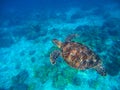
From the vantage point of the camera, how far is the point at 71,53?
8.69m

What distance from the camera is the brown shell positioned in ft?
27.0

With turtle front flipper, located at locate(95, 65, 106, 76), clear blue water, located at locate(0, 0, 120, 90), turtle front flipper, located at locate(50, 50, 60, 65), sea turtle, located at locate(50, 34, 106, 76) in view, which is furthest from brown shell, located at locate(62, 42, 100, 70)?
turtle front flipper, located at locate(50, 50, 60, 65)

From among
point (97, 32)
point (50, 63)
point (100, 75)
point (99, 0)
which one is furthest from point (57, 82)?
point (99, 0)

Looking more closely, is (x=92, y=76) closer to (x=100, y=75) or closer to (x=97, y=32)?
(x=100, y=75)

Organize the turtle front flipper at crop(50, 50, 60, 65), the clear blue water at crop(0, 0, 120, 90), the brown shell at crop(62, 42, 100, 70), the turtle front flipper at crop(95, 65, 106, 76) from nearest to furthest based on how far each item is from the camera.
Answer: the brown shell at crop(62, 42, 100, 70) → the turtle front flipper at crop(95, 65, 106, 76) → the clear blue water at crop(0, 0, 120, 90) → the turtle front flipper at crop(50, 50, 60, 65)

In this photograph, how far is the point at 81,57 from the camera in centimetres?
827

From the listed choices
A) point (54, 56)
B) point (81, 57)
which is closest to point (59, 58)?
point (54, 56)

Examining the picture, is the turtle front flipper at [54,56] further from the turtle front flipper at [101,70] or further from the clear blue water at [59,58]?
the turtle front flipper at [101,70]

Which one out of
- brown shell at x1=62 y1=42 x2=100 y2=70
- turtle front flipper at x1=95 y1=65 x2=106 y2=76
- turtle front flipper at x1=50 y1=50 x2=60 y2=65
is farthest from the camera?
turtle front flipper at x1=50 y1=50 x2=60 y2=65

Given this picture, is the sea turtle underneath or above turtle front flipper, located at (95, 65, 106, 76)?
above

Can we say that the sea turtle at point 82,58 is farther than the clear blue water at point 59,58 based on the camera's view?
No

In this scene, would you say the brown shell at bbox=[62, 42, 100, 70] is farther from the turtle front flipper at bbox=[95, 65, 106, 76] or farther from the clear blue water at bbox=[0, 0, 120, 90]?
the clear blue water at bbox=[0, 0, 120, 90]

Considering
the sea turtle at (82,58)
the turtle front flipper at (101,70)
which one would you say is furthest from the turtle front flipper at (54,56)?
the turtle front flipper at (101,70)

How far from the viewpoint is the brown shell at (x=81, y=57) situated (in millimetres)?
8242
